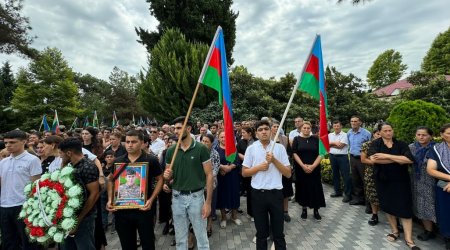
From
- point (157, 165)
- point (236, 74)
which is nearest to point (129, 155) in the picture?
point (157, 165)

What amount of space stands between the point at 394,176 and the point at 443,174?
2.32ft

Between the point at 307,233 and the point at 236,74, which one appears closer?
the point at 307,233

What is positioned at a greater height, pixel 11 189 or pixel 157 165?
pixel 157 165

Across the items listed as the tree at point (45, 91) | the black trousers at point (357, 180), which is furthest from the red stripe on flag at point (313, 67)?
the tree at point (45, 91)

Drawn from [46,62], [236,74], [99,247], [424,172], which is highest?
[46,62]

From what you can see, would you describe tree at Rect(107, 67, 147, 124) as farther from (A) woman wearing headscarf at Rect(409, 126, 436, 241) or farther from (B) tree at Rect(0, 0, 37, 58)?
(A) woman wearing headscarf at Rect(409, 126, 436, 241)

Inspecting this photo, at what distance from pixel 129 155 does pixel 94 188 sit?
0.56 meters

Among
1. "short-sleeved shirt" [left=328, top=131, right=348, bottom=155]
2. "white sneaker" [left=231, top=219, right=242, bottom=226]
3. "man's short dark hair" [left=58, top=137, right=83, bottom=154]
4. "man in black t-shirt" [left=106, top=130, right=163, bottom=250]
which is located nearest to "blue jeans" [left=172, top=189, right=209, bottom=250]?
"man in black t-shirt" [left=106, top=130, right=163, bottom=250]

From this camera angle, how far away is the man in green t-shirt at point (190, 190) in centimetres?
352

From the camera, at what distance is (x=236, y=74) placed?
1909 centimetres

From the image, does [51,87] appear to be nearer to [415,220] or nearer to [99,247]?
[99,247]

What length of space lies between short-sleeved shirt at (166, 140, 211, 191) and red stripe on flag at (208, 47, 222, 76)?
1.18 meters

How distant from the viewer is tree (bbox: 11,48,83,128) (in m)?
30.6

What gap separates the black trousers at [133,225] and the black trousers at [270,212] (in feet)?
4.79
